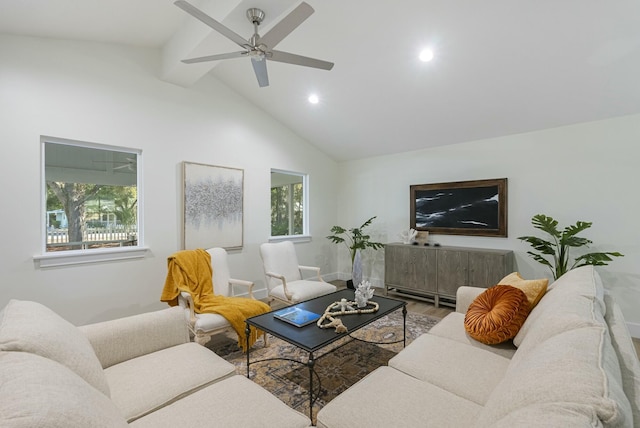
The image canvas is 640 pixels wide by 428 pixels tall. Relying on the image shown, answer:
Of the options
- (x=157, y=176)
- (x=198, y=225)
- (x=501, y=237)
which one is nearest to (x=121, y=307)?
(x=198, y=225)

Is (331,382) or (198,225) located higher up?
(198,225)

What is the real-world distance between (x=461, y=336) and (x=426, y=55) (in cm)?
260

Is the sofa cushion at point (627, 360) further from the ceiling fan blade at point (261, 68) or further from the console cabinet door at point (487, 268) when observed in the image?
the ceiling fan blade at point (261, 68)

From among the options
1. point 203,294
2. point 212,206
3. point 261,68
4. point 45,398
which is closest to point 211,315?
point 203,294

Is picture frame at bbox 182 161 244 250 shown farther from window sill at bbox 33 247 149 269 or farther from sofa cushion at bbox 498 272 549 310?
sofa cushion at bbox 498 272 549 310

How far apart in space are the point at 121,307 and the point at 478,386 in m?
3.49

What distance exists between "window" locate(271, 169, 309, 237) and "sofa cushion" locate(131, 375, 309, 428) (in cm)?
369

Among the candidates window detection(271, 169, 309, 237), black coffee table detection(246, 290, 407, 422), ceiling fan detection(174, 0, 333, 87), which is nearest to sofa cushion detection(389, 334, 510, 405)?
black coffee table detection(246, 290, 407, 422)

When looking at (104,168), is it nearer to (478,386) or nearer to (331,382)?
(331,382)

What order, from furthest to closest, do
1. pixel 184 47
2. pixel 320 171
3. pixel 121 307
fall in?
pixel 320 171
pixel 121 307
pixel 184 47

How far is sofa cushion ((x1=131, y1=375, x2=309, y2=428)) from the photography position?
1.23 meters

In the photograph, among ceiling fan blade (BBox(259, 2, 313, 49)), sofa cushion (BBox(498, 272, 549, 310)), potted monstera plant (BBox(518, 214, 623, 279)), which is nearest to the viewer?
ceiling fan blade (BBox(259, 2, 313, 49))

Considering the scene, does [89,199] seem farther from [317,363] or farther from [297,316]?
[317,363]

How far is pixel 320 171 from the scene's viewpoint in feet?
18.2
